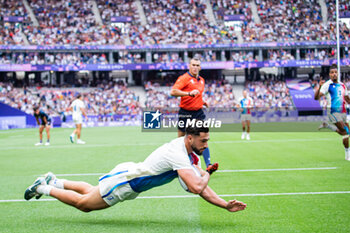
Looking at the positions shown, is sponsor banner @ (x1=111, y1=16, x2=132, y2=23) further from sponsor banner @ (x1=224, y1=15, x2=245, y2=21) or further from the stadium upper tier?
sponsor banner @ (x1=224, y1=15, x2=245, y2=21)

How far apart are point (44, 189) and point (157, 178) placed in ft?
5.96

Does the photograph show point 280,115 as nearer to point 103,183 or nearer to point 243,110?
point 243,110

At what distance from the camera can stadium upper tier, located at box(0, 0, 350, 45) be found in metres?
54.2

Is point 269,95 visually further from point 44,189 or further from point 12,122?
point 44,189

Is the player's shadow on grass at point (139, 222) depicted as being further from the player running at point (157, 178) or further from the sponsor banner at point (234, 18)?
the sponsor banner at point (234, 18)

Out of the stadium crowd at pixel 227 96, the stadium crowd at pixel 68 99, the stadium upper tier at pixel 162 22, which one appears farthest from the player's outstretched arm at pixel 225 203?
the stadium upper tier at pixel 162 22

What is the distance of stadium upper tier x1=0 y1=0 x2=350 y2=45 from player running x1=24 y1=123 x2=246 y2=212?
50244 millimetres

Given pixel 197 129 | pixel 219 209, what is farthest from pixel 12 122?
pixel 197 129

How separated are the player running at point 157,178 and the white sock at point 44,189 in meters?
0.05

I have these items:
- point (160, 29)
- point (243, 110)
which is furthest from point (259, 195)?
point (160, 29)

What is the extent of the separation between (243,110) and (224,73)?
38.5 metres

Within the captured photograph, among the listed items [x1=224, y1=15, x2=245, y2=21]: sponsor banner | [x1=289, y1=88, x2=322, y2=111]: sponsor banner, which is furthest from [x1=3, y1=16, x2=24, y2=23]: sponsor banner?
[x1=289, y1=88, x2=322, y2=111]: sponsor banner

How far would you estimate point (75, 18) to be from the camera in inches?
2238

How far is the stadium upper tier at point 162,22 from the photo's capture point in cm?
5425
